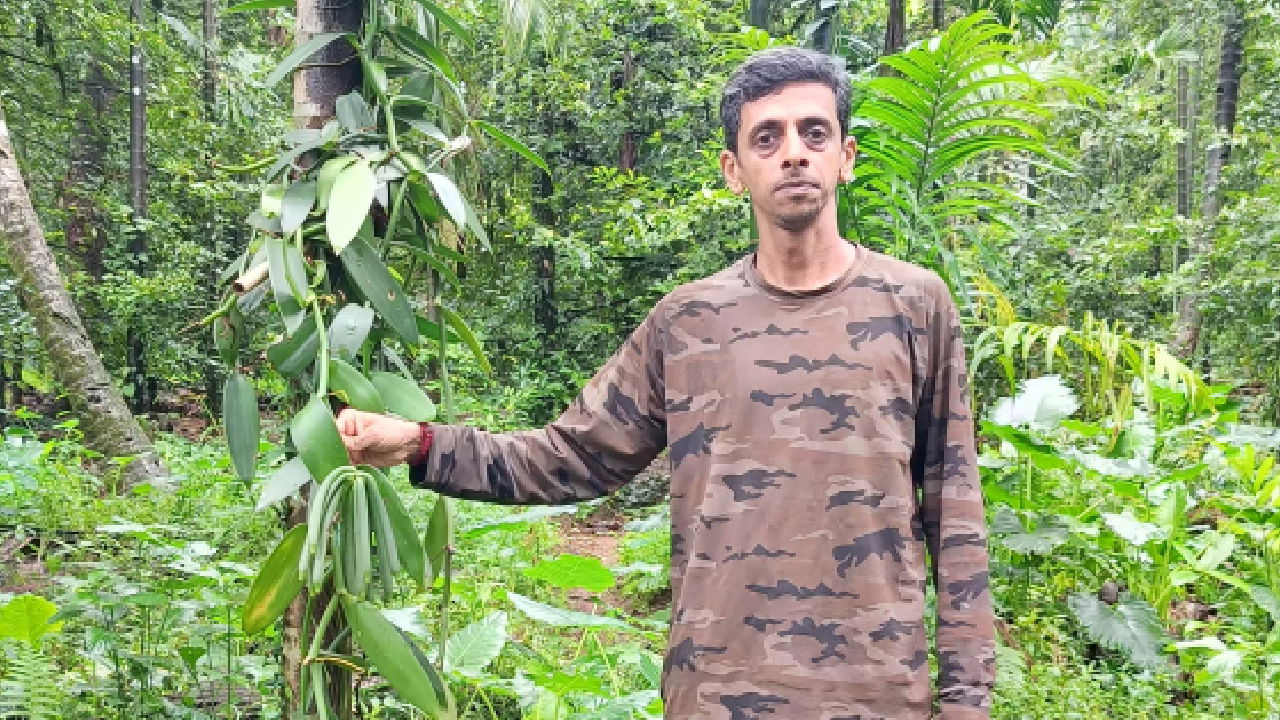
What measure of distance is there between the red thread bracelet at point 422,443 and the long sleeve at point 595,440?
6cm

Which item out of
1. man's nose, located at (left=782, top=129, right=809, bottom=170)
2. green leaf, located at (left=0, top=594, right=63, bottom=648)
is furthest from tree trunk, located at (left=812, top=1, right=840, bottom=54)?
green leaf, located at (left=0, top=594, right=63, bottom=648)

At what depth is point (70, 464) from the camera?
139 inches

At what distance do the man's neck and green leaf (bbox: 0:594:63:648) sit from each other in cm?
128

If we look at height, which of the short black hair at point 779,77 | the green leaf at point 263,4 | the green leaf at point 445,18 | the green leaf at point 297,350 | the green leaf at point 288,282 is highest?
the green leaf at point 263,4

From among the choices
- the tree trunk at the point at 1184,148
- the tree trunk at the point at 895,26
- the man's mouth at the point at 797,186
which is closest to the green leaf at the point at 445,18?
the man's mouth at the point at 797,186

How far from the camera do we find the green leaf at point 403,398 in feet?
3.36

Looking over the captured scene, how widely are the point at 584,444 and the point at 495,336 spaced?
534 centimetres

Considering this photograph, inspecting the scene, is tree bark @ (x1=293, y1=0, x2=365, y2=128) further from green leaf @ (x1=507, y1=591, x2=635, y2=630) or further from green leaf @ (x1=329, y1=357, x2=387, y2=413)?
green leaf @ (x1=507, y1=591, x2=635, y2=630)

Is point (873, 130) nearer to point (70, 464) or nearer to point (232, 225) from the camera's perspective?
point (70, 464)

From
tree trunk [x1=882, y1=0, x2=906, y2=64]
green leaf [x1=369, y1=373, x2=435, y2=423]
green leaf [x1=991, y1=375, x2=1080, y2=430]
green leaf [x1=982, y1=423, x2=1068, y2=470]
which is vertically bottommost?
green leaf [x1=982, y1=423, x2=1068, y2=470]

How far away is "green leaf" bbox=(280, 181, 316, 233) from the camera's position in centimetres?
96

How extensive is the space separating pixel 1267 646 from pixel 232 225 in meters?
6.53

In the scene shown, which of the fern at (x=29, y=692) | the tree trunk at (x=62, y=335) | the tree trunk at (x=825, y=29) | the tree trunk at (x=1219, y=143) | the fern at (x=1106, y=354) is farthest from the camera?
the tree trunk at (x=1219, y=143)

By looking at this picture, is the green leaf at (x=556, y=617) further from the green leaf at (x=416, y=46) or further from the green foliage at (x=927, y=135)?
the green foliage at (x=927, y=135)
